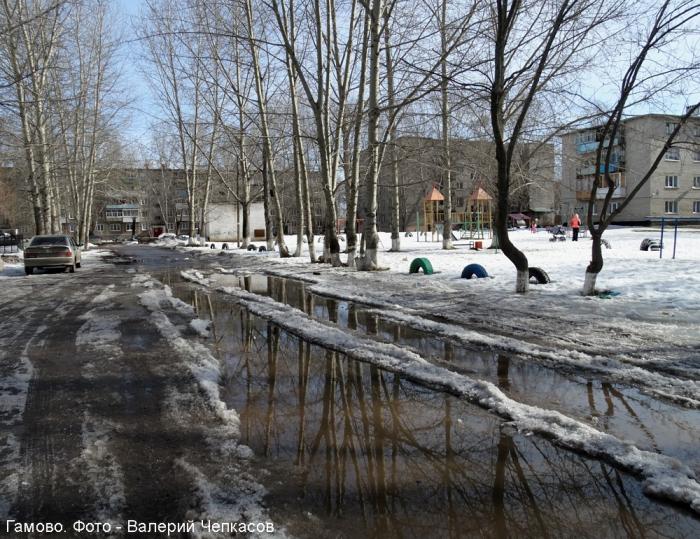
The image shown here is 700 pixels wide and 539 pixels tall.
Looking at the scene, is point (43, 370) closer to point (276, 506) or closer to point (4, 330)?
point (4, 330)

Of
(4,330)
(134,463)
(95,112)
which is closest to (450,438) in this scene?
(134,463)

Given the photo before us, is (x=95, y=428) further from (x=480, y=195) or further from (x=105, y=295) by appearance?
(x=480, y=195)

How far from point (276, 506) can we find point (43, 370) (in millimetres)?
4176

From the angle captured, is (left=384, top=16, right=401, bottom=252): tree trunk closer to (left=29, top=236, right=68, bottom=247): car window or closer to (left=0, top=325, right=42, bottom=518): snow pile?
(left=0, top=325, right=42, bottom=518): snow pile

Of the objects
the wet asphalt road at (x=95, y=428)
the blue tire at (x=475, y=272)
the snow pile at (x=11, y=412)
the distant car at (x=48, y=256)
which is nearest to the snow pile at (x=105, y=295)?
the wet asphalt road at (x=95, y=428)

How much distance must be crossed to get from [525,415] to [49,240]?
21.5 metres

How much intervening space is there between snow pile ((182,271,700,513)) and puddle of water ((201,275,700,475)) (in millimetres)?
236

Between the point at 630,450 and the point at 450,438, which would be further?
the point at 450,438

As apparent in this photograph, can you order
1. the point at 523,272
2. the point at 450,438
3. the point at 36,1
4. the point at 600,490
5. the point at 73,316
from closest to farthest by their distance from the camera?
the point at 600,490, the point at 450,438, the point at 73,316, the point at 523,272, the point at 36,1

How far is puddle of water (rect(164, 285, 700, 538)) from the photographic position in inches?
113

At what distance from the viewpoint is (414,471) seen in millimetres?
3486

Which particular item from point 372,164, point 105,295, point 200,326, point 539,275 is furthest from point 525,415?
point 372,164

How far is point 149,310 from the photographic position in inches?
397

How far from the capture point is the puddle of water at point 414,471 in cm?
287
